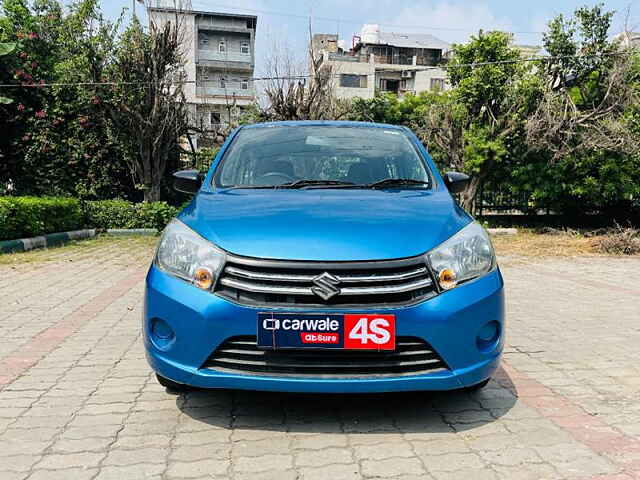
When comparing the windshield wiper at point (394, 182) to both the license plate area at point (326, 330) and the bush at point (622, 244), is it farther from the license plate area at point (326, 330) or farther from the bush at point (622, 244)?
the bush at point (622, 244)

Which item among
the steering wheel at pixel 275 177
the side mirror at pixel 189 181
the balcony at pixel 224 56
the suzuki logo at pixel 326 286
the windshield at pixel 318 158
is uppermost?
the balcony at pixel 224 56

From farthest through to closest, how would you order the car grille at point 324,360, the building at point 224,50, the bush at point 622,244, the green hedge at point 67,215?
the building at point 224,50, the bush at point 622,244, the green hedge at point 67,215, the car grille at point 324,360

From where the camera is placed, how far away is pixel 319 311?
8.15 ft

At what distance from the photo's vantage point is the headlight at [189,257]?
2.63 m

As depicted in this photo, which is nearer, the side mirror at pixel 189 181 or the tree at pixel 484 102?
the side mirror at pixel 189 181

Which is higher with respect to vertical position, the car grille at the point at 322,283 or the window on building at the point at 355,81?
the window on building at the point at 355,81

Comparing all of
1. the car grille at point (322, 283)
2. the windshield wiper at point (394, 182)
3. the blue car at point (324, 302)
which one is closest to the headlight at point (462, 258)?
the blue car at point (324, 302)

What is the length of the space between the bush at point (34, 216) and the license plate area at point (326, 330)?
373 inches

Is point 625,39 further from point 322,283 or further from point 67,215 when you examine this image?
point 322,283

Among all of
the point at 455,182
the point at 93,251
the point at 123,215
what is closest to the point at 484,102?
the point at 123,215

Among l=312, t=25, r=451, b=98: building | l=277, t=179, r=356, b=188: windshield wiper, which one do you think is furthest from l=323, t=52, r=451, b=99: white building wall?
l=277, t=179, r=356, b=188: windshield wiper

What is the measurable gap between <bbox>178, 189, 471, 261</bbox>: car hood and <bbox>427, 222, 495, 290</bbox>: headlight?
0.17ft

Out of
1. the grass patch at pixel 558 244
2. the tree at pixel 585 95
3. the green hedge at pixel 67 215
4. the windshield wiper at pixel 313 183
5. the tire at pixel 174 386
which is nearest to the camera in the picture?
the tire at pixel 174 386

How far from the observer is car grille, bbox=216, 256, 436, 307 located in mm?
2516
